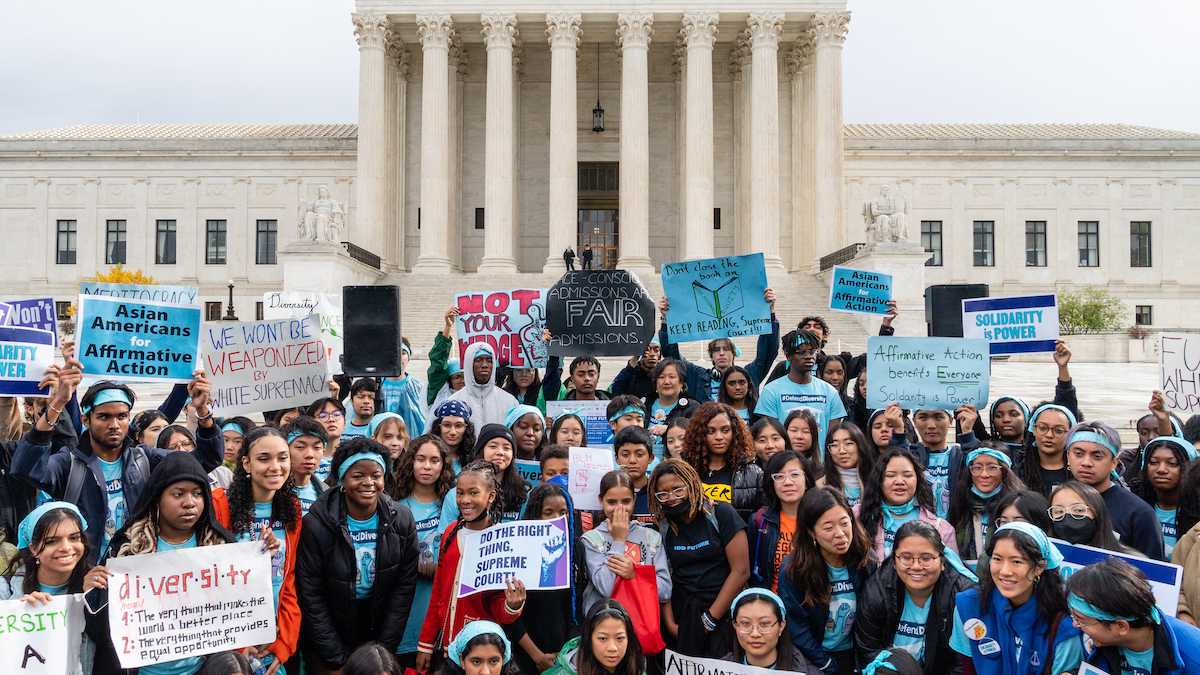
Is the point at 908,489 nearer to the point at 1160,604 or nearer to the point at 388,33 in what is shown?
the point at 1160,604

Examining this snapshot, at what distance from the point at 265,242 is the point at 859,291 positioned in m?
36.1

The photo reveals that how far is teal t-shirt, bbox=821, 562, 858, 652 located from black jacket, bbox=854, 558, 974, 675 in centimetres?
5

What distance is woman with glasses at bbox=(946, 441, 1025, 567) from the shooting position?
541cm

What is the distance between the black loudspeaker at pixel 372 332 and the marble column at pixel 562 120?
24.2 meters

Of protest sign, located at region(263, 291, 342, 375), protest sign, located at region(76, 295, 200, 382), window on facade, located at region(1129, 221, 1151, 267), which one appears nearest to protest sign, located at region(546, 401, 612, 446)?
protest sign, located at region(76, 295, 200, 382)

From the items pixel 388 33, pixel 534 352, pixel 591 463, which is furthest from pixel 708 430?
pixel 388 33

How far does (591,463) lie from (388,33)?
103 feet

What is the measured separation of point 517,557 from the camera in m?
4.82

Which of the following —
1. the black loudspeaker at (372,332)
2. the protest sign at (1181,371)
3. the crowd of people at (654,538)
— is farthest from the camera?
the black loudspeaker at (372,332)

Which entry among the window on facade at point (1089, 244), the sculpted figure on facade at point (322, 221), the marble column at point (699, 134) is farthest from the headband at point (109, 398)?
the window on facade at point (1089, 244)

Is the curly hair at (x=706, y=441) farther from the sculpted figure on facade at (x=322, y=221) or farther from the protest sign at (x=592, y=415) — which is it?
the sculpted figure on facade at (x=322, y=221)

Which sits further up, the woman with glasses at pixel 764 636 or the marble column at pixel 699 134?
the marble column at pixel 699 134

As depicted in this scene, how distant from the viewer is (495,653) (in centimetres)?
431

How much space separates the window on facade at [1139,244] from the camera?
4169 centimetres
